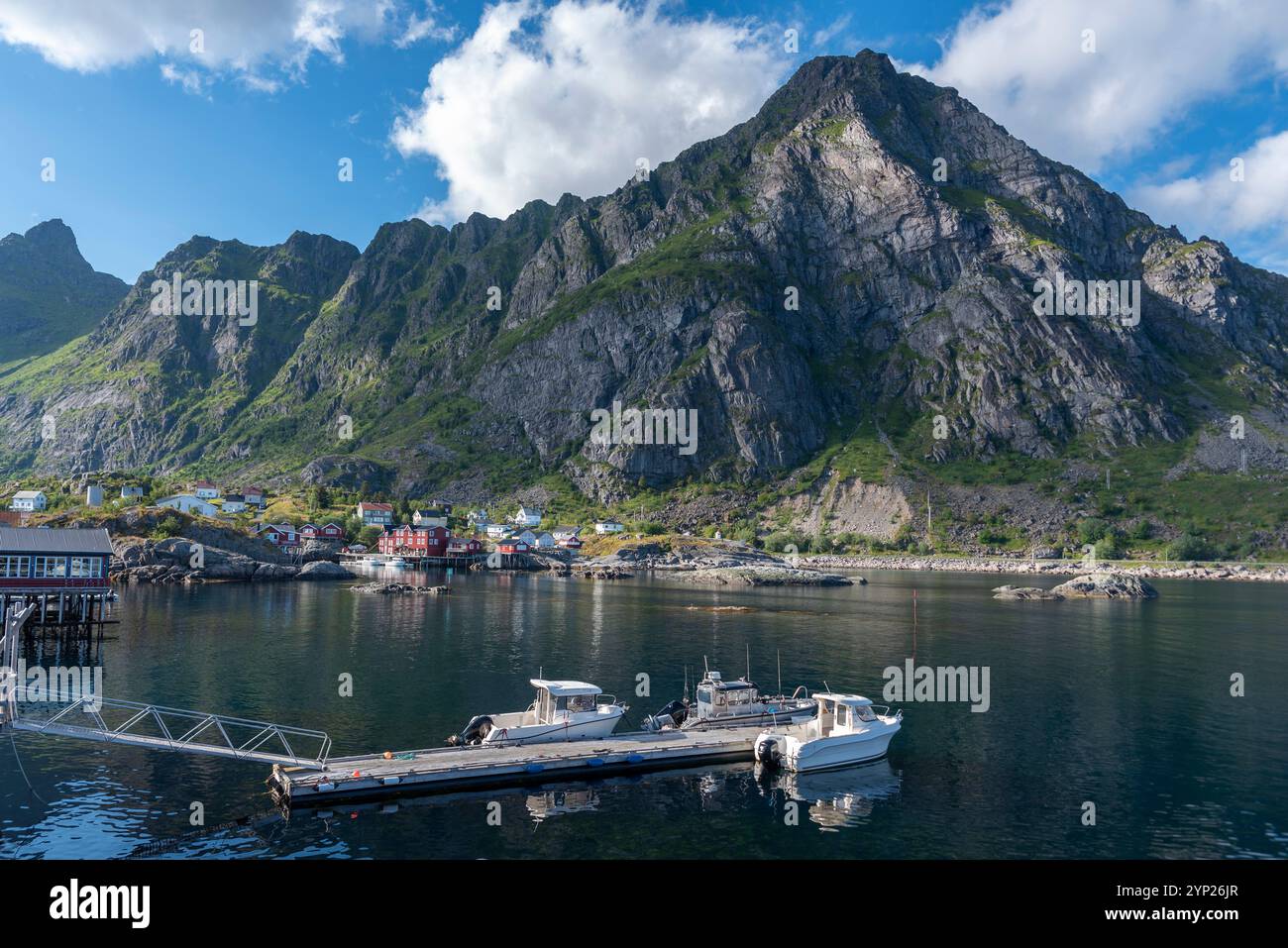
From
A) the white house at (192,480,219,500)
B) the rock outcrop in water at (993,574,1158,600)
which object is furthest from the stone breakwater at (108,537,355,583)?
the rock outcrop in water at (993,574,1158,600)

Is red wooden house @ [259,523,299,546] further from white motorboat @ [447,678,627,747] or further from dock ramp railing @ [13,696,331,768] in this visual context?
white motorboat @ [447,678,627,747]

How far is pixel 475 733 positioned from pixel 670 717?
11745mm

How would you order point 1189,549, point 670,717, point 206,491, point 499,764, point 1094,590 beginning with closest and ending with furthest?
point 499,764, point 670,717, point 1094,590, point 1189,549, point 206,491

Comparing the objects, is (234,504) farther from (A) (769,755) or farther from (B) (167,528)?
(A) (769,755)

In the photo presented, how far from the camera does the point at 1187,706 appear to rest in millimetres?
52625

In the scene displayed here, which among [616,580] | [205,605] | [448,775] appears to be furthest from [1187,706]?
[616,580]

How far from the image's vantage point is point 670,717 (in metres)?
45.8

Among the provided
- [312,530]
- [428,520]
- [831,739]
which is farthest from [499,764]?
[428,520]

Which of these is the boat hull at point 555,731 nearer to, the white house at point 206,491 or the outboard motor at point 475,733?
the outboard motor at point 475,733

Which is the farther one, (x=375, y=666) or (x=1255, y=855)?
(x=375, y=666)

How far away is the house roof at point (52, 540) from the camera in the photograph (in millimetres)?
70000

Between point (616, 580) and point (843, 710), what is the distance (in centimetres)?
11622
